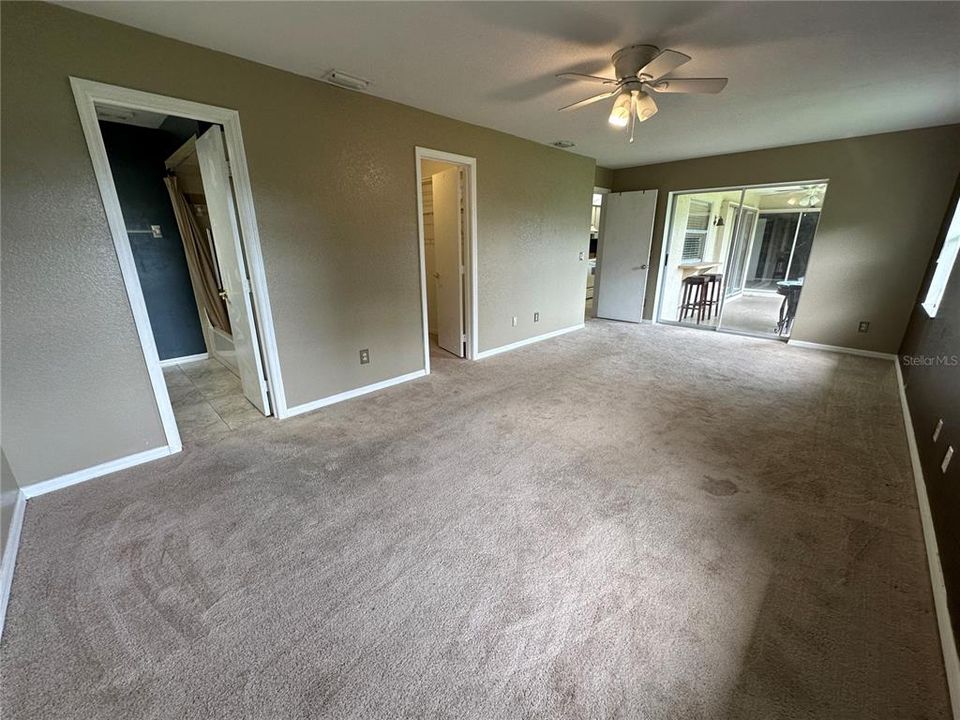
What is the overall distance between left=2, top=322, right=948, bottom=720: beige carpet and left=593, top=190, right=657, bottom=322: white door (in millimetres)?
3713

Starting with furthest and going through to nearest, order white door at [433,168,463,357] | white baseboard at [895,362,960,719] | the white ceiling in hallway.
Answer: white door at [433,168,463,357]
the white ceiling in hallway
white baseboard at [895,362,960,719]

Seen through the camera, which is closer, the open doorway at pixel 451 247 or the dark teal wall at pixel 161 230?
the dark teal wall at pixel 161 230

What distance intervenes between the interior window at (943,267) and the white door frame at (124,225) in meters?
5.31

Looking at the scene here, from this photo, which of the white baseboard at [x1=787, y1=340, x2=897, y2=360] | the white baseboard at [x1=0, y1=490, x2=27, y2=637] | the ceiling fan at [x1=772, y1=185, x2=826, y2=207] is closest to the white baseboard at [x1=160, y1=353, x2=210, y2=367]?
the white baseboard at [x1=0, y1=490, x2=27, y2=637]

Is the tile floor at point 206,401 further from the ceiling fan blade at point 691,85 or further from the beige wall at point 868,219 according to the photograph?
the beige wall at point 868,219

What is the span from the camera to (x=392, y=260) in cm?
340

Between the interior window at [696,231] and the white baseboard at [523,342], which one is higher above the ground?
the interior window at [696,231]

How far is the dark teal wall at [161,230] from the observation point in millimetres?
3711

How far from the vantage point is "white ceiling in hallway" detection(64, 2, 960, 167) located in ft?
6.12

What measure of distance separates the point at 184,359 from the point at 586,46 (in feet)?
16.4

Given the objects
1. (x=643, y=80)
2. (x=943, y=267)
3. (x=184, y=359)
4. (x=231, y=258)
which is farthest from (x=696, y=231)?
(x=184, y=359)

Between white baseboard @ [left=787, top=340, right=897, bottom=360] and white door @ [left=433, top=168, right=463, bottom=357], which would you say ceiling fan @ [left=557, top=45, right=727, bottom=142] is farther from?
white baseboard @ [left=787, top=340, right=897, bottom=360]

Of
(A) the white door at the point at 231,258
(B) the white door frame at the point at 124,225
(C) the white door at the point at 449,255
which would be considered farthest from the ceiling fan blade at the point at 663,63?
(A) the white door at the point at 231,258

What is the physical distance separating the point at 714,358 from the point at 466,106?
3.83 m
